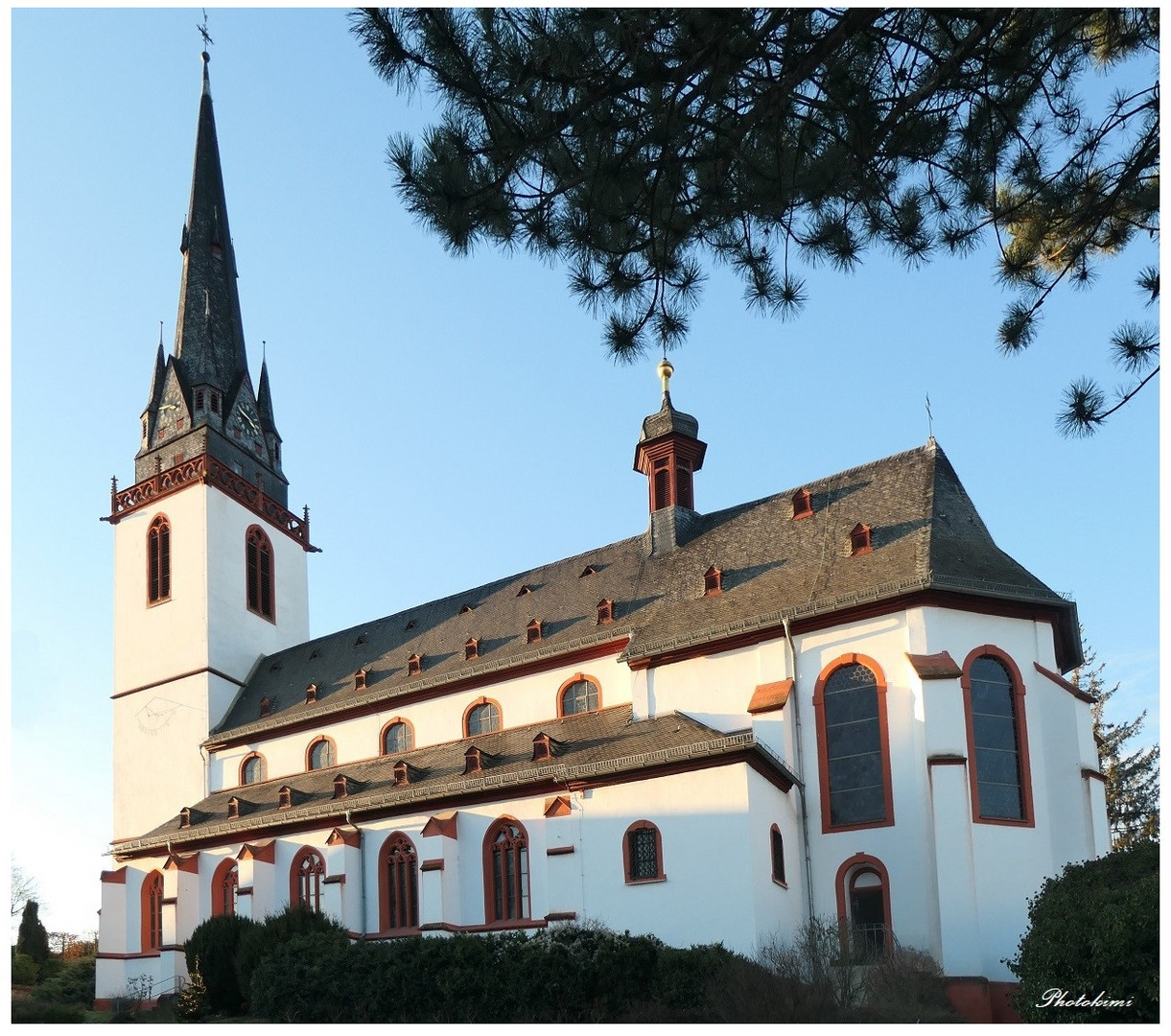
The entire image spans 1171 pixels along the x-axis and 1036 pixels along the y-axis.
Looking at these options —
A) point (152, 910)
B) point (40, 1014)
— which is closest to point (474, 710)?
point (152, 910)

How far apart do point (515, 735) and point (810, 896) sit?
8.48m

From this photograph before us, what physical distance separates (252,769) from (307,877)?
6.62 metres

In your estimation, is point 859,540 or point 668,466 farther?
point 668,466

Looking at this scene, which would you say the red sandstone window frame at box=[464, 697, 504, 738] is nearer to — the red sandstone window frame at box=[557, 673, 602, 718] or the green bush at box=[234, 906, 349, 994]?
the red sandstone window frame at box=[557, 673, 602, 718]

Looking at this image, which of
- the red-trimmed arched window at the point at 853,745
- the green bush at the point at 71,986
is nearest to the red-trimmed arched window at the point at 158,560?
the green bush at the point at 71,986

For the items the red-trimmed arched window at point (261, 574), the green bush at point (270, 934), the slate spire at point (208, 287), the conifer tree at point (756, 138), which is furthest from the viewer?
the slate spire at point (208, 287)

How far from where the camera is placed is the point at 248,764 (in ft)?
120

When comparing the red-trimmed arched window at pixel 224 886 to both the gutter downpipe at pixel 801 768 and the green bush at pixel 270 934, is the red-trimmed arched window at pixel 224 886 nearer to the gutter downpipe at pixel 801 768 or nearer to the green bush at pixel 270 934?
the green bush at pixel 270 934

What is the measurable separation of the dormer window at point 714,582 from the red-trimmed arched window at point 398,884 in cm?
869

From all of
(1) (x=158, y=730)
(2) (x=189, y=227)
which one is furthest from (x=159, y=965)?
(2) (x=189, y=227)

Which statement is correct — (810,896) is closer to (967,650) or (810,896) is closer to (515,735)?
(967,650)

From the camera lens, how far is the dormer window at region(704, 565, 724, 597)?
2952cm

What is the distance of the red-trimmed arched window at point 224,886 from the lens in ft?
104

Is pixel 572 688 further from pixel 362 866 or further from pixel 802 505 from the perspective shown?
pixel 802 505
